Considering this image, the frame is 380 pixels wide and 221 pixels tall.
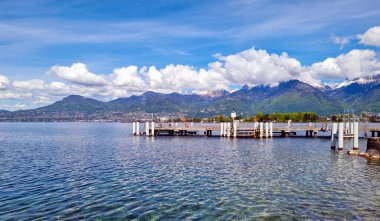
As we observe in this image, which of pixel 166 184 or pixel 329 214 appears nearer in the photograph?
pixel 329 214

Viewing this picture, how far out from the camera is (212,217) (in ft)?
68.3

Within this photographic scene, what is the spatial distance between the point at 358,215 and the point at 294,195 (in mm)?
5715

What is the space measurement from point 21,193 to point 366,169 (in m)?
38.1

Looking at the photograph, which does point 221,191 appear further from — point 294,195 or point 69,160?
point 69,160

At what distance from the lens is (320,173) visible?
36.9 metres

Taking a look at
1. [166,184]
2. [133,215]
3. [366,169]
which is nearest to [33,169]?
[166,184]

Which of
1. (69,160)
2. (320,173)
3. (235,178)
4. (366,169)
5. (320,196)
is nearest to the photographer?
(320,196)

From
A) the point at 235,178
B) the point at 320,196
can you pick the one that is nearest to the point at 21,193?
the point at 235,178

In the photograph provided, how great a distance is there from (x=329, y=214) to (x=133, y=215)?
42.4 ft

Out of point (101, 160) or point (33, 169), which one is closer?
point (33, 169)

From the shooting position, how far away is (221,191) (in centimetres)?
2761

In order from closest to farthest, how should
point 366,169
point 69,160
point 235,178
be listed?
point 235,178, point 366,169, point 69,160

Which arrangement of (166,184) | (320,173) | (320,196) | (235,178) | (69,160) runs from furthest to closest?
(69,160) < (320,173) < (235,178) < (166,184) < (320,196)

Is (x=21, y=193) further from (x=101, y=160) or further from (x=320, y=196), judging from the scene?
(x=320, y=196)
